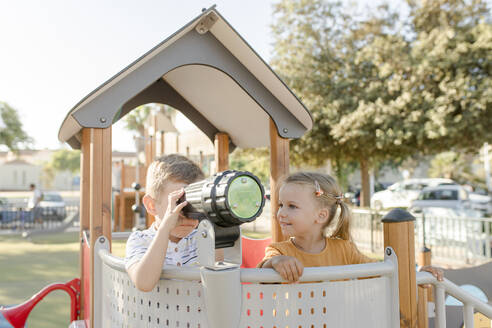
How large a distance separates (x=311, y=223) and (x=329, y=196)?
19 centimetres

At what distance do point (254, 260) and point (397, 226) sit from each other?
267 cm

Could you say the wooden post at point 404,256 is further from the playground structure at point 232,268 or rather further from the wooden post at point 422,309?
the wooden post at point 422,309

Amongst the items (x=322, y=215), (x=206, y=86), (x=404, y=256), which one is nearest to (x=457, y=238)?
(x=206, y=86)

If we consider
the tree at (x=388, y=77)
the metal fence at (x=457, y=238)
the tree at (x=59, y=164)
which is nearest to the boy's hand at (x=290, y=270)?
the metal fence at (x=457, y=238)

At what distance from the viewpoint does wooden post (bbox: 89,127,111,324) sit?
101 inches

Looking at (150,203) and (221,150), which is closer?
(150,203)

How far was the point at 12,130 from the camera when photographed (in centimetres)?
3036

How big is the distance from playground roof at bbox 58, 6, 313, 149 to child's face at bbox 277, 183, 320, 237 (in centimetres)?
104

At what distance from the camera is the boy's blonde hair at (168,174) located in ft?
6.08

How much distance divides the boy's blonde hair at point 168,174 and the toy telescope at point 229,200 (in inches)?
19.2

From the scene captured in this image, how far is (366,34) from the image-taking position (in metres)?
13.1

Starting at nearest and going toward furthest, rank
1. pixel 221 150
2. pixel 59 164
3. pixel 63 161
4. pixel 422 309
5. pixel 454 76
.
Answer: pixel 422 309, pixel 221 150, pixel 454 76, pixel 59 164, pixel 63 161

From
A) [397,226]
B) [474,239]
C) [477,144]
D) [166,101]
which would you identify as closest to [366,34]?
[477,144]

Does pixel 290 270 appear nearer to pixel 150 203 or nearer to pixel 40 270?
pixel 150 203
